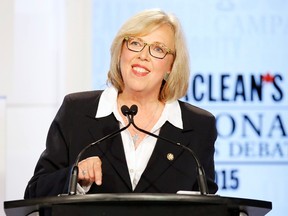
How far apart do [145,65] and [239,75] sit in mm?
1200

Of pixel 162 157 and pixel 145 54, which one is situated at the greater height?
pixel 145 54

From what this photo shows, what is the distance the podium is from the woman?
1.84 feet

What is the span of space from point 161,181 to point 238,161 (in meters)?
1.23

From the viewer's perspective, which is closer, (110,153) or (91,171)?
(91,171)

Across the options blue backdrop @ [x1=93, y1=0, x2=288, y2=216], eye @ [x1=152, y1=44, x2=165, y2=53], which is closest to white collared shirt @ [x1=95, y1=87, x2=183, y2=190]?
eye @ [x1=152, y1=44, x2=165, y2=53]

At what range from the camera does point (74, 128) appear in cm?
243

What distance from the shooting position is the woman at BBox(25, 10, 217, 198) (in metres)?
2.35

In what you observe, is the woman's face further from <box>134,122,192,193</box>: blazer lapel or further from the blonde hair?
<box>134,122,192,193</box>: blazer lapel

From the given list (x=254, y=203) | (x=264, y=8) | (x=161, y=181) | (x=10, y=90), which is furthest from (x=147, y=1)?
(x=254, y=203)

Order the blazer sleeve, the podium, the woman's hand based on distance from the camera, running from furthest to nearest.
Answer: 1. the blazer sleeve
2. the woman's hand
3. the podium

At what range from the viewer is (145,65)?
8.00 ft

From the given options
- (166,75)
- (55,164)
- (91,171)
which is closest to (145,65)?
(166,75)

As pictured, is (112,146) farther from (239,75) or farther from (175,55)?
(239,75)

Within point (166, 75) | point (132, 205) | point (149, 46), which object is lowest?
point (132, 205)
